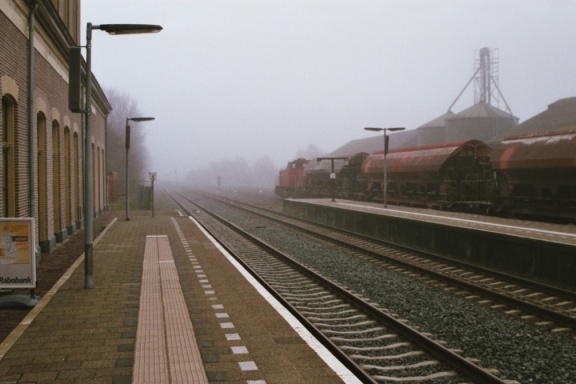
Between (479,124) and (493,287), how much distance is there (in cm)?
5215

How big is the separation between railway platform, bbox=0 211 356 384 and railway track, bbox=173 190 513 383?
496 mm

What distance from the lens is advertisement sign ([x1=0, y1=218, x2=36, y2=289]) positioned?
837 centimetres

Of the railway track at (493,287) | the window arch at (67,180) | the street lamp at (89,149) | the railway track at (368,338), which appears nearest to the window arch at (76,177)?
the window arch at (67,180)

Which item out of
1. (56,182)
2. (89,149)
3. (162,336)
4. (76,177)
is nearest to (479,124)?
(76,177)

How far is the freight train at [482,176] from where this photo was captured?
18.0 meters

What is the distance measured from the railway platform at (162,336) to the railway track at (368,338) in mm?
496

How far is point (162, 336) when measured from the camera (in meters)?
6.54

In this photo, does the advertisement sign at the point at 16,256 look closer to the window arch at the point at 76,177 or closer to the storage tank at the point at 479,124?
the window arch at the point at 76,177

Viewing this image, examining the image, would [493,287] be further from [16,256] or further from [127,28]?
[16,256]

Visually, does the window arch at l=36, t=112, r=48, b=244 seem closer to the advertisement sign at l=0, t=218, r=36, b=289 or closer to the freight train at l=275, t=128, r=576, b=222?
the advertisement sign at l=0, t=218, r=36, b=289

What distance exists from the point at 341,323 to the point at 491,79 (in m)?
69.4

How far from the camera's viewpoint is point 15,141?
11664 mm

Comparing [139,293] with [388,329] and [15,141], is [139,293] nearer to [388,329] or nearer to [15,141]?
[388,329]

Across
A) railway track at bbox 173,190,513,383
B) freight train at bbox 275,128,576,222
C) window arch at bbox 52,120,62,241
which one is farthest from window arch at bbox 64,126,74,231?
freight train at bbox 275,128,576,222
